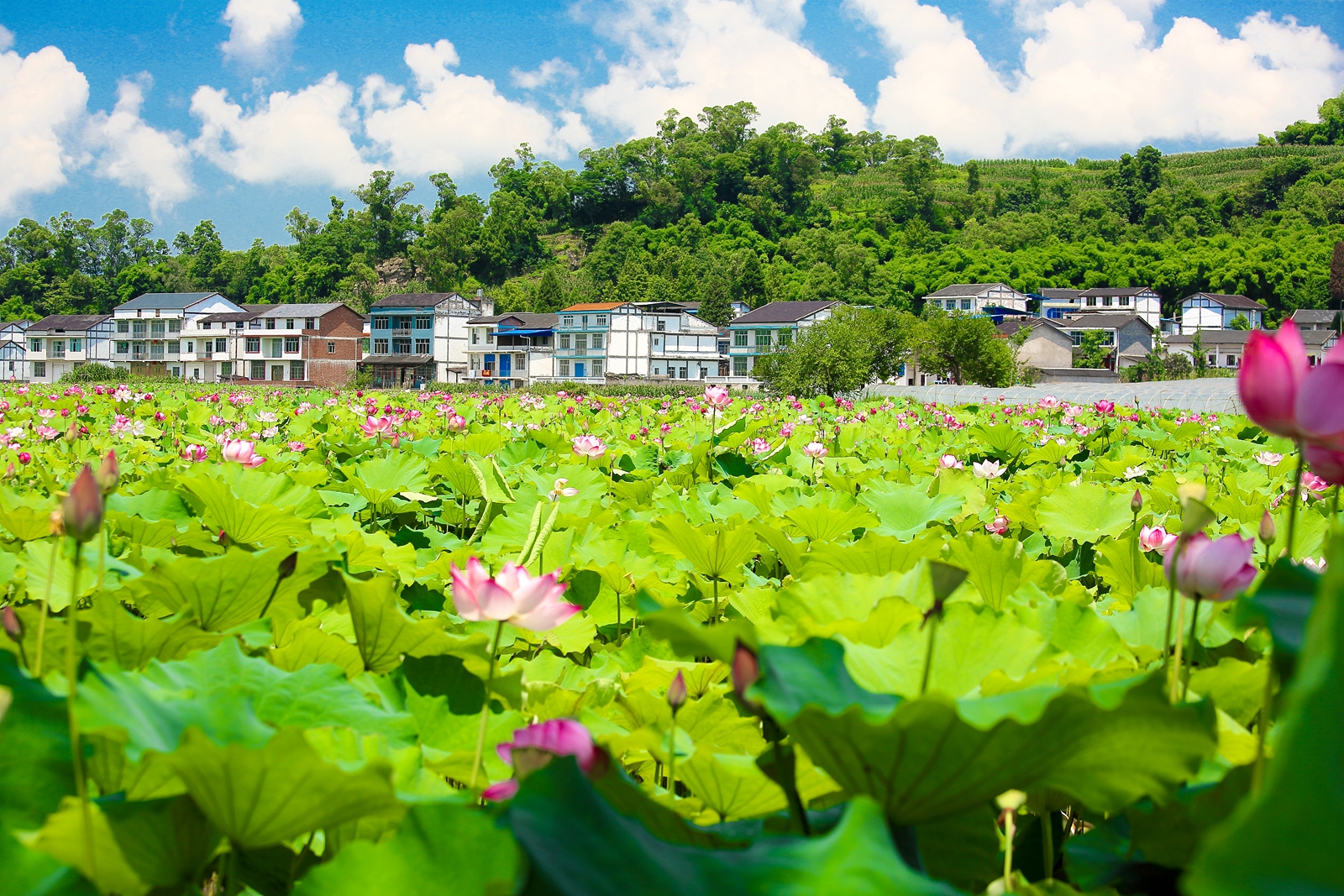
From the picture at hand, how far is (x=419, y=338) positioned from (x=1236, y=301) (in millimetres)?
54978

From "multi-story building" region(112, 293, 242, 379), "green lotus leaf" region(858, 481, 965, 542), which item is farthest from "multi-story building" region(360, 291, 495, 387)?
"green lotus leaf" region(858, 481, 965, 542)

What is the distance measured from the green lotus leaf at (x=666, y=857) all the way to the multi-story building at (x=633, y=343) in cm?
4814

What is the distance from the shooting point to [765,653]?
669 millimetres

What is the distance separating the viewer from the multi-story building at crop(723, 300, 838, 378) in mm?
50094

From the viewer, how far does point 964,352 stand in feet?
127

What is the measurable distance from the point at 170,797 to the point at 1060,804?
0.73 metres

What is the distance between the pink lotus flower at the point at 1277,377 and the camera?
682mm

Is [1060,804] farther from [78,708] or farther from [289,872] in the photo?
[78,708]

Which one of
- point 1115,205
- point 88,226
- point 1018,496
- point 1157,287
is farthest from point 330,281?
point 1018,496

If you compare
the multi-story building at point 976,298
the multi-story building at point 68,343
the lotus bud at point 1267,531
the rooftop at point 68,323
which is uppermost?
the multi-story building at point 976,298

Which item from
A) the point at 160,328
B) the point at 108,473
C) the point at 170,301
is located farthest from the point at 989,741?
the point at 160,328

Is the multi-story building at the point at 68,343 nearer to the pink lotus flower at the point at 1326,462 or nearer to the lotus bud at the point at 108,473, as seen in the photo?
the lotus bud at the point at 108,473

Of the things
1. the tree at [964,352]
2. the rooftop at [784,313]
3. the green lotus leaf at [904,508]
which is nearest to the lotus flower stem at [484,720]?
the green lotus leaf at [904,508]

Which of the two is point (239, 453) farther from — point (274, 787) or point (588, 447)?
point (274, 787)
